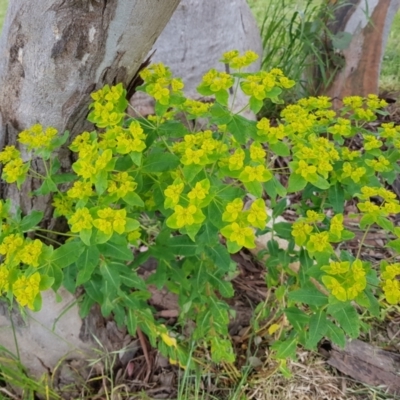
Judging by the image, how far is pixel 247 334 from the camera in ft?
5.73

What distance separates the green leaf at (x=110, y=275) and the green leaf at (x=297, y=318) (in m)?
0.47

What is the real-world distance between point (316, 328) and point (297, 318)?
126mm

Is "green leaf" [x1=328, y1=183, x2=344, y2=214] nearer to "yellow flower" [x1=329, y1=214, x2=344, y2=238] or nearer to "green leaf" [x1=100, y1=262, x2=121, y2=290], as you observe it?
"yellow flower" [x1=329, y1=214, x2=344, y2=238]

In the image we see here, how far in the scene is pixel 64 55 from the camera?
106 centimetres

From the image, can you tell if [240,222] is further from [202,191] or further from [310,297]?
[310,297]

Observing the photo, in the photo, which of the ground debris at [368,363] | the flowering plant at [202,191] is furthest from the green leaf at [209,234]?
the ground debris at [368,363]

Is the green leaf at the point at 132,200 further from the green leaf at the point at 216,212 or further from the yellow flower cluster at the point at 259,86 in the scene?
the yellow flower cluster at the point at 259,86

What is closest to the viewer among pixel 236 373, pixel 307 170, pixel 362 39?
pixel 307 170

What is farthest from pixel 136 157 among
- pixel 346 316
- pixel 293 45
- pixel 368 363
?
pixel 293 45

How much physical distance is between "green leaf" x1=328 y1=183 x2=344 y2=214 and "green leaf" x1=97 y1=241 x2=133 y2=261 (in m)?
0.54

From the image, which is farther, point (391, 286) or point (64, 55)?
point (64, 55)

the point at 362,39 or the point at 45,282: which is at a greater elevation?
the point at 362,39

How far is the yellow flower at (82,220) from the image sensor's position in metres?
0.94

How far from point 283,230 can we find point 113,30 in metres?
0.69
